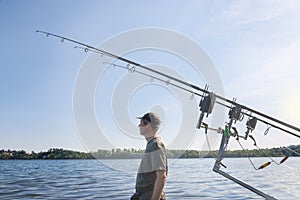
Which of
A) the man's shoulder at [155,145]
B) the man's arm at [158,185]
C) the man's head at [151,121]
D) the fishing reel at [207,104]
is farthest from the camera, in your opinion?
the fishing reel at [207,104]

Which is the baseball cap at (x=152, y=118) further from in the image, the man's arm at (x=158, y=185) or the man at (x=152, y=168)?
the man's arm at (x=158, y=185)

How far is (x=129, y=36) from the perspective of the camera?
5871mm

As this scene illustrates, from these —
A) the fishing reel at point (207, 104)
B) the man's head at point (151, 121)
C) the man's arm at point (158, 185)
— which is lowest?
the man's arm at point (158, 185)

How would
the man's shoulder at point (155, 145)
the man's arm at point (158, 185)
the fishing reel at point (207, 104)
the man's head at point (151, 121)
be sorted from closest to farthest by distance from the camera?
the man's arm at point (158, 185) → the man's shoulder at point (155, 145) → the man's head at point (151, 121) → the fishing reel at point (207, 104)

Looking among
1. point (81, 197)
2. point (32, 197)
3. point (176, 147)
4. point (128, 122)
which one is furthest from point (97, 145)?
point (32, 197)

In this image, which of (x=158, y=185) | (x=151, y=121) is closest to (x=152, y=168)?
(x=158, y=185)

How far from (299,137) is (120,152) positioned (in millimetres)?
3189

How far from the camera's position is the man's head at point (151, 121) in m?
4.29

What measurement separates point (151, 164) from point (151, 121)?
558 mm

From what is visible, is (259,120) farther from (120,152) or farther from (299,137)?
(120,152)

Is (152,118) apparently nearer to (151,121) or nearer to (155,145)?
(151,121)

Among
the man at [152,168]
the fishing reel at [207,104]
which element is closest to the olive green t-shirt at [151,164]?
the man at [152,168]

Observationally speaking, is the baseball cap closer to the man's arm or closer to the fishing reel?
the man's arm

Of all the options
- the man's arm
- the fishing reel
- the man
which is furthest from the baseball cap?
the fishing reel
